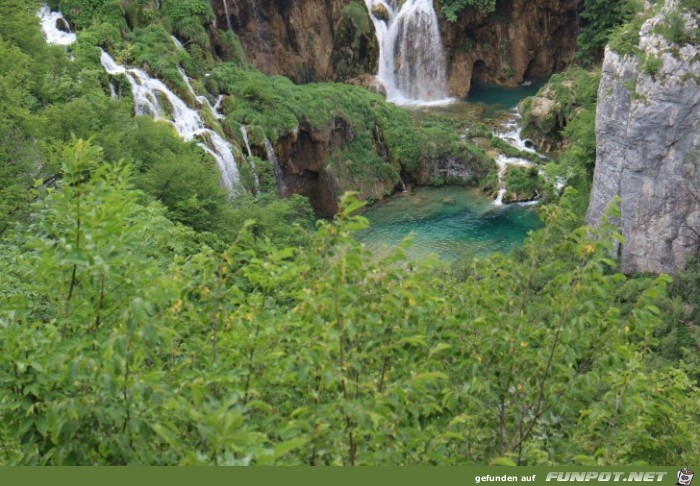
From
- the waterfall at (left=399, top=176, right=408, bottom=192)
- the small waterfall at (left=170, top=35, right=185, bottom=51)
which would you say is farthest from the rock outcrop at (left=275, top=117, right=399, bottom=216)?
the small waterfall at (left=170, top=35, right=185, bottom=51)

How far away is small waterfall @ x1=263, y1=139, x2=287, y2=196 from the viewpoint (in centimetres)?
2764

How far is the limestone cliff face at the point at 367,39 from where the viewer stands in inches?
1528

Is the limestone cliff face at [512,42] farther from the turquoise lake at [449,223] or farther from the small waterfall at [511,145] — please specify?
the turquoise lake at [449,223]

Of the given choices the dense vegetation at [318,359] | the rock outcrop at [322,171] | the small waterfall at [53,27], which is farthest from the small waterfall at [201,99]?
the dense vegetation at [318,359]

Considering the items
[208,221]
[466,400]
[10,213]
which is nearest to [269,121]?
[208,221]

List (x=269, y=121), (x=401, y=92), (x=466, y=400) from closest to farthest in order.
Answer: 1. (x=466, y=400)
2. (x=269, y=121)
3. (x=401, y=92)

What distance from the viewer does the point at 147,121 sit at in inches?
832

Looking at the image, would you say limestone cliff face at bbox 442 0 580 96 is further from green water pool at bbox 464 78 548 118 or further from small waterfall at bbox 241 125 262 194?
small waterfall at bbox 241 125 262 194

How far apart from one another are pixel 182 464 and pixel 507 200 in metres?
27.1

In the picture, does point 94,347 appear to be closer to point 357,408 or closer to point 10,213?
point 357,408

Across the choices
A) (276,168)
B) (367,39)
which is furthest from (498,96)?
(276,168)

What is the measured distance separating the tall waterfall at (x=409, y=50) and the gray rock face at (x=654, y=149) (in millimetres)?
20227

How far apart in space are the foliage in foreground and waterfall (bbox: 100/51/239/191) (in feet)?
59.8

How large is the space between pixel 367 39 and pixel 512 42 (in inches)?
373
